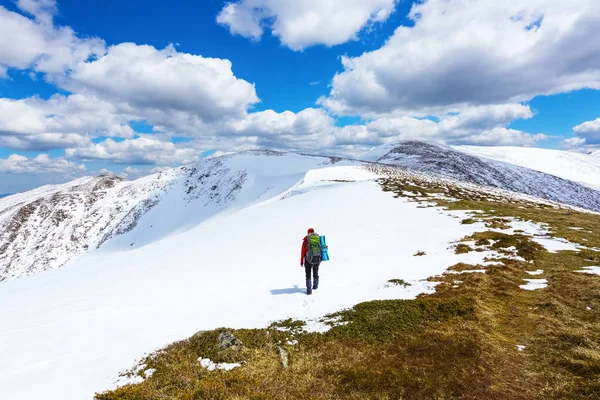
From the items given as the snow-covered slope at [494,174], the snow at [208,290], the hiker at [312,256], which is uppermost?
the snow-covered slope at [494,174]

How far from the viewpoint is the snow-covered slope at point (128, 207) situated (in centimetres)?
8494

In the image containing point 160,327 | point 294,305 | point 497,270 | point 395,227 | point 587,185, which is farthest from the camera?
point 587,185

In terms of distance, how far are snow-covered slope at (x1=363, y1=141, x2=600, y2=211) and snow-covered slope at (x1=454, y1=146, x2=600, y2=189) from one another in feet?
93.9

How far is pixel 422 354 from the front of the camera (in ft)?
25.7

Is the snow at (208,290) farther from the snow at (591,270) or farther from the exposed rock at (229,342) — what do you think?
the snow at (591,270)

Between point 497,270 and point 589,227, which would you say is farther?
point 589,227

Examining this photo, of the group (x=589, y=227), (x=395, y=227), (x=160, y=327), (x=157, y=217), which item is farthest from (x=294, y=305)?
(x=157, y=217)

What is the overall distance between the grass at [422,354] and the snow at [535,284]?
0.38 m

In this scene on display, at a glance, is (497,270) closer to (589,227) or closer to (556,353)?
(556,353)

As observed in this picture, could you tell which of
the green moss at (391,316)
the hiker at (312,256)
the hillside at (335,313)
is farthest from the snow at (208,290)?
the green moss at (391,316)

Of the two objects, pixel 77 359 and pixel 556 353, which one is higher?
pixel 556 353

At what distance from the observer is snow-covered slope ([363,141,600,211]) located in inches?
3853

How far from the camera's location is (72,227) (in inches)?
3831

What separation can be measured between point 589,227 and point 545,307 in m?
20.4
